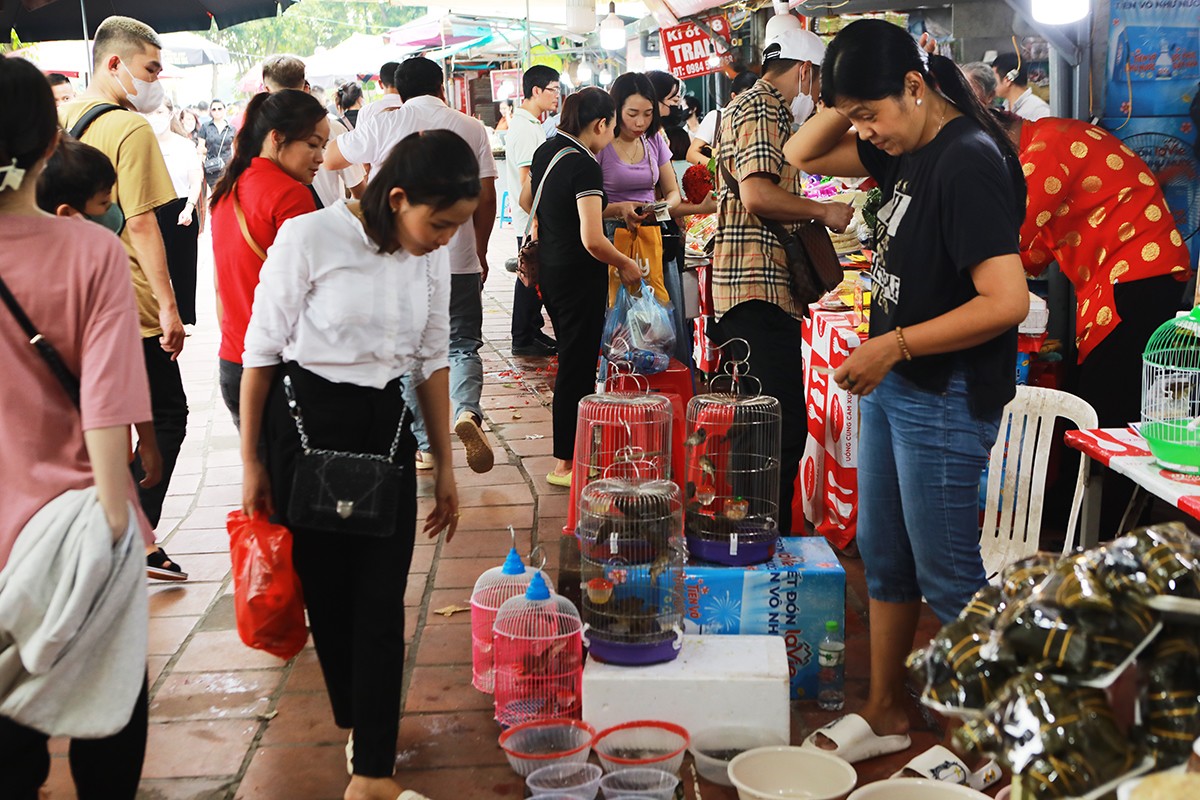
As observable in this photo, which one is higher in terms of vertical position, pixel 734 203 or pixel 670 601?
pixel 734 203

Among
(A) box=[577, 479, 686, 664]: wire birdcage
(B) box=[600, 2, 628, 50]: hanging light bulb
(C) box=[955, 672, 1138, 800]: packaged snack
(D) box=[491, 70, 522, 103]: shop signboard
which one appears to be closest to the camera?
(C) box=[955, 672, 1138, 800]: packaged snack

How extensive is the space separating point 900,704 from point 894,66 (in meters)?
1.73

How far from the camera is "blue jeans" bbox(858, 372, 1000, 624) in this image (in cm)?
282

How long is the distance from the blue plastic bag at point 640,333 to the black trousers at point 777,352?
829 millimetres

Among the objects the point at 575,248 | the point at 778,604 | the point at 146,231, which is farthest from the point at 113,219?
the point at 778,604

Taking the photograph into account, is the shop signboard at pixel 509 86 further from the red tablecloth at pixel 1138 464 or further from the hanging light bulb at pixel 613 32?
the red tablecloth at pixel 1138 464

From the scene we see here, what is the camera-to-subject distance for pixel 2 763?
2172 mm

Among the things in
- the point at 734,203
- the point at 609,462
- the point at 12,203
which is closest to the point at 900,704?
the point at 609,462

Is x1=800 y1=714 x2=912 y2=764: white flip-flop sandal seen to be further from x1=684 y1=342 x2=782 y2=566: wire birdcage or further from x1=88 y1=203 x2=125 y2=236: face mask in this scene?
x1=88 y1=203 x2=125 y2=236: face mask

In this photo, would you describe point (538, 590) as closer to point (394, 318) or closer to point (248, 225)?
point (394, 318)

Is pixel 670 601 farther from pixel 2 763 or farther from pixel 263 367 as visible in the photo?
pixel 2 763

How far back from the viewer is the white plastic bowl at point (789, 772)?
2.87 meters

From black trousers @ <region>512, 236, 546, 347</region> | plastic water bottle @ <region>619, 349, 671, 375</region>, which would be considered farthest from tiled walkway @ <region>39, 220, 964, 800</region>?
black trousers @ <region>512, 236, 546, 347</region>

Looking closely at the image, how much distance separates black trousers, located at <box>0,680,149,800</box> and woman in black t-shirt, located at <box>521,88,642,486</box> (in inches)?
127
